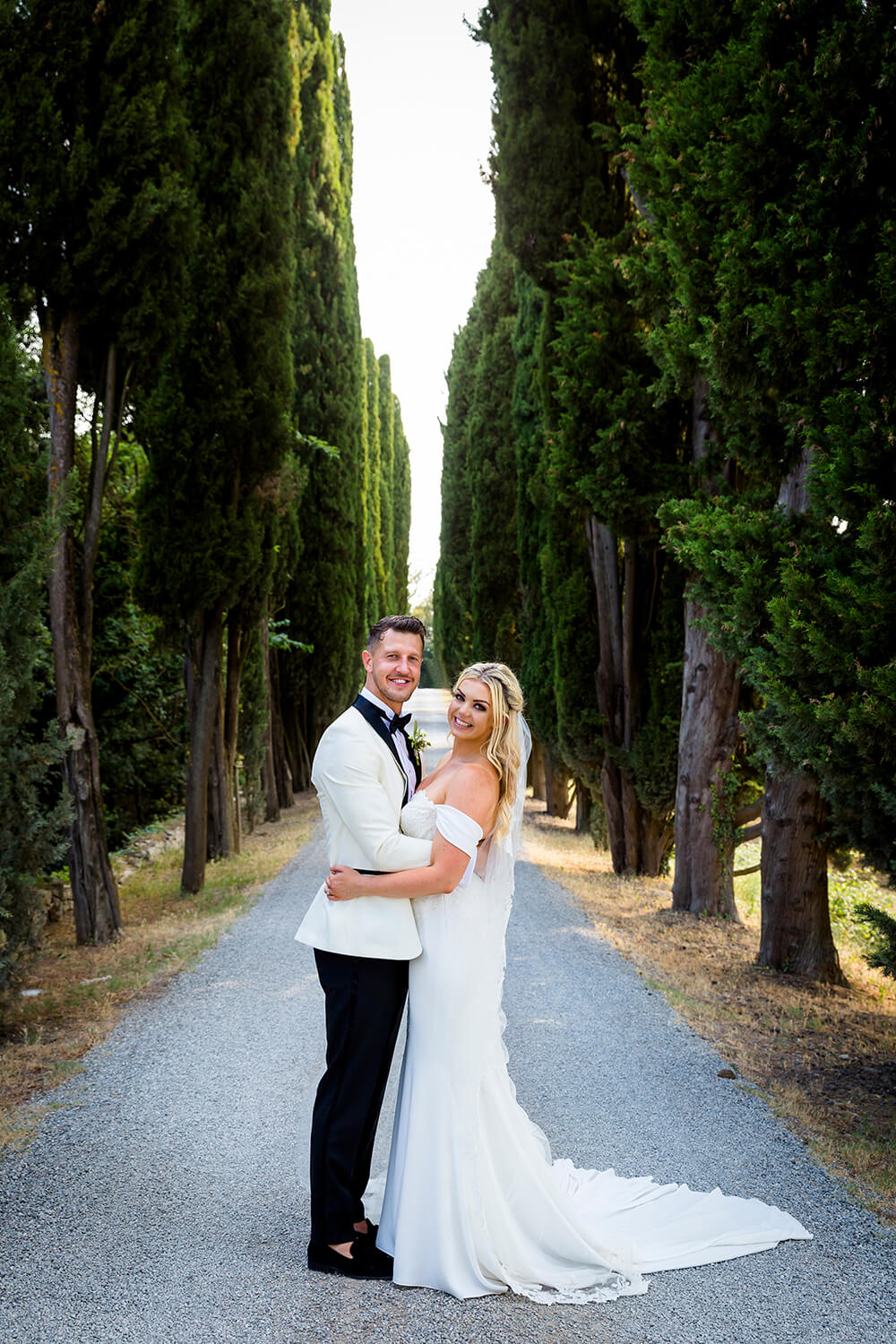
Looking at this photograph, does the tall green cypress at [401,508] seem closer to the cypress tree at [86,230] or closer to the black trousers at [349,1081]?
the cypress tree at [86,230]

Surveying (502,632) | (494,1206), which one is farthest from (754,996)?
(502,632)

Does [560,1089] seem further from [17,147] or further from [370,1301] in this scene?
[17,147]

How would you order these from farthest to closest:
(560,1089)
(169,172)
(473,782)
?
(169,172), (560,1089), (473,782)

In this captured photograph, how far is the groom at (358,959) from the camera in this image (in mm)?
3141

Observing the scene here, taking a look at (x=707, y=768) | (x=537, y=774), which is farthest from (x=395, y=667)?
(x=537, y=774)

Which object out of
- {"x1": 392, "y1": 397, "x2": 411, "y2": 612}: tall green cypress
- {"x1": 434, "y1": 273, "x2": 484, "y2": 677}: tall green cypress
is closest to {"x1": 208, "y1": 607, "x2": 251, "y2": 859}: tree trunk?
{"x1": 434, "y1": 273, "x2": 484, "y2": 677}: tall green cypress

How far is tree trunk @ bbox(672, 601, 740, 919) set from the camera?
8906mm

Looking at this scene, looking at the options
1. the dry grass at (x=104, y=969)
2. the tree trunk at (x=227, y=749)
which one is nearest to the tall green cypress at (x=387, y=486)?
the tree trunk at (x=227, y=749)

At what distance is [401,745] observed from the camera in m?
3.36

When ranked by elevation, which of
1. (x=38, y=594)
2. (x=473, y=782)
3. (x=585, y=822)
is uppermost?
(x=38, y=594)

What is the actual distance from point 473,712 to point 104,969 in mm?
4738

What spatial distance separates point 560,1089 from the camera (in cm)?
479

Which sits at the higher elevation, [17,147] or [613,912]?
[17,147]

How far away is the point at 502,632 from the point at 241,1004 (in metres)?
15.0
